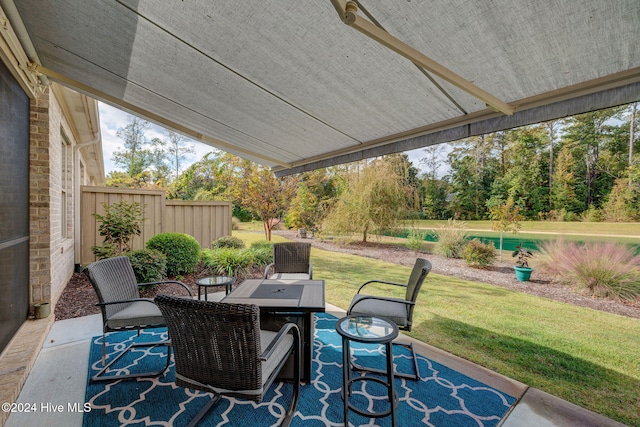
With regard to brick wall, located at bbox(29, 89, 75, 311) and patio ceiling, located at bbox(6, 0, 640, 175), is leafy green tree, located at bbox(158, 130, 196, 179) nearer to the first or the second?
brick wall, located at bbox(29, 89, 75, 311)

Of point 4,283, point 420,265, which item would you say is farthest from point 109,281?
point 420,265

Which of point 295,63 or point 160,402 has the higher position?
point 295,63

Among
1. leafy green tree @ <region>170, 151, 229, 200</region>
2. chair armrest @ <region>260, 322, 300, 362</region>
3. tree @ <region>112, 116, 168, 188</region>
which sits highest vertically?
tree @ <region>112, 116, 168, 188</region>

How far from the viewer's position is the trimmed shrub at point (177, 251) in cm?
537

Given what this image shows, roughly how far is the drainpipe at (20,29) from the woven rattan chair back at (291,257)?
3.39 metres

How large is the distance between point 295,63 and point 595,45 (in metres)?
1.77

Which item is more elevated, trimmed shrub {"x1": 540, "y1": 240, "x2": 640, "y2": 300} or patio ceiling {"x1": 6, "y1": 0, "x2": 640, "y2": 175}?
patio ceiling {"x1": 6, "y1": 0, "x2": 640, "y2": 175}

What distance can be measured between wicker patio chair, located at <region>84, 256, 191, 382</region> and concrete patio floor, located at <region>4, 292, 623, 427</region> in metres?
0.23

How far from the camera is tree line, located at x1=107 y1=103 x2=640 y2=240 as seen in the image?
924 cm

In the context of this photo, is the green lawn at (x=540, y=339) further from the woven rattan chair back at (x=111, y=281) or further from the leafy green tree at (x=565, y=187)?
the leafy green tree at (x=565, y=187)

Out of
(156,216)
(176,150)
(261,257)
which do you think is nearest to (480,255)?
(261,257)

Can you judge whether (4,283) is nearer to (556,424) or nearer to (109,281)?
(109,281)

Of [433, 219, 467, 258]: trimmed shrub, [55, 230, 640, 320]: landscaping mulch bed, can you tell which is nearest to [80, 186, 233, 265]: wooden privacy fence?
[55, 230, 640, 320]: landscaping mulch bed

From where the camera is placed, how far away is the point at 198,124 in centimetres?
390
